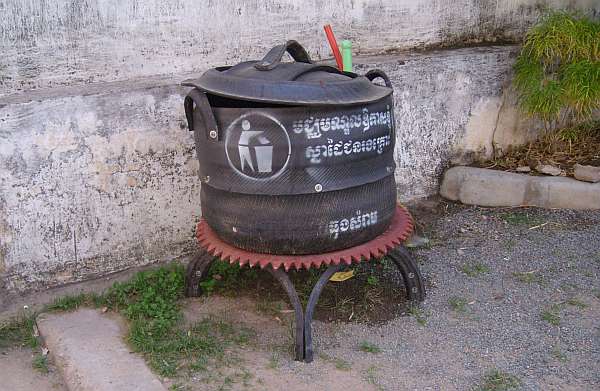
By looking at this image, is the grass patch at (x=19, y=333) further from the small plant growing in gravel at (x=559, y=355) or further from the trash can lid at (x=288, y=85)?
the small plant growing in gravel at (x=559, y=355)

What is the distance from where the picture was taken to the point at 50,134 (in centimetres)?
326

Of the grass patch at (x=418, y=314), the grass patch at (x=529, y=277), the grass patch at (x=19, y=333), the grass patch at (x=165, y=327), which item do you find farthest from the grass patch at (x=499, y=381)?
the grass patch at (x=19, y=333)

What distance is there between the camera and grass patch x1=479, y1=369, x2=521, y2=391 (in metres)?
2.84

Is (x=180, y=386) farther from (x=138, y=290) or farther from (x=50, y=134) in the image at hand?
(x=50, y=134)

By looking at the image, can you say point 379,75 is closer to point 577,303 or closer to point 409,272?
point 409,272

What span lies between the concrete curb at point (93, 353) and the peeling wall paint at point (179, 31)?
1179mm

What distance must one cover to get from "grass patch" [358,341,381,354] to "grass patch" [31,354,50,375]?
143 cm

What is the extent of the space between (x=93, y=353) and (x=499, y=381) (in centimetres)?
179

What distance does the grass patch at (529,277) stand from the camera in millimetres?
3752

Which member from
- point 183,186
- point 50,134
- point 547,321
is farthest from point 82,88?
point 547,321

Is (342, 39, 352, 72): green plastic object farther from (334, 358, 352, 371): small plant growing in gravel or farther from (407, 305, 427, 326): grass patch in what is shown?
(334, 358, 352, 371): small plant growing in gravel

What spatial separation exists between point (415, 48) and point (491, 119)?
78 centimetres


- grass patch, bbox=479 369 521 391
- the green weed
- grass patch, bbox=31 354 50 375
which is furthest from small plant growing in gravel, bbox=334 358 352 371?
the green weed

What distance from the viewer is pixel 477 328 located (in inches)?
130
